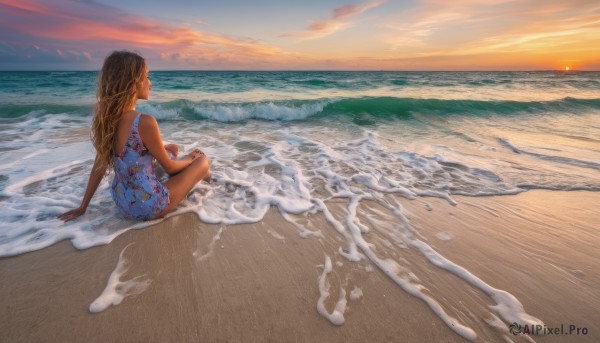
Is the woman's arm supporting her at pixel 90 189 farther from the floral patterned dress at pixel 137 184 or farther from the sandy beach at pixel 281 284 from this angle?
the sandy beach at pixel 281 284

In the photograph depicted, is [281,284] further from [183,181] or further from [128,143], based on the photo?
[128,143]

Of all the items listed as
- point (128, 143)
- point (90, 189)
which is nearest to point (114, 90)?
point (128, 143)

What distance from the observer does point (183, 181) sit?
3.22 metres

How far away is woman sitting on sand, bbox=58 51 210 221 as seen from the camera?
8.28 feet

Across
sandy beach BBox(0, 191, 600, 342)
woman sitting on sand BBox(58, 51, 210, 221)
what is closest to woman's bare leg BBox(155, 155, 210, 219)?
woman sitting on sand BBox(58, 51, 210, 221)

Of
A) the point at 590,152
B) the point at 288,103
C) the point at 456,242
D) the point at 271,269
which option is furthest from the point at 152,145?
the point at 288,103

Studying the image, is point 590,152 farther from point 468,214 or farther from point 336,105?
point 336,105

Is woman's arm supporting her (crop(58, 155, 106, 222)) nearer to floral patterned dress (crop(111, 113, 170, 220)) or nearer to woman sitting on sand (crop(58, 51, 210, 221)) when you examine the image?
woman sitting on sand (crop(58, 51, 210, 221))

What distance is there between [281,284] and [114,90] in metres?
2.16

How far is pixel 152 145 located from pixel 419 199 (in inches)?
124

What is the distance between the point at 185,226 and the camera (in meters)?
2.96

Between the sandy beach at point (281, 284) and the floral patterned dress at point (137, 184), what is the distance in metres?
0.23

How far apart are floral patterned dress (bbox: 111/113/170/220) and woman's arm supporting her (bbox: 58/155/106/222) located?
15 centimetres

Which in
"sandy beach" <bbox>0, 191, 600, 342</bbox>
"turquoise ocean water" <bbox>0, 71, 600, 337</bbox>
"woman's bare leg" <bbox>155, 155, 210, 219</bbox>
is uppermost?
"woman's bare leg" <bbox>155, 155, 210, 219</bbox>
